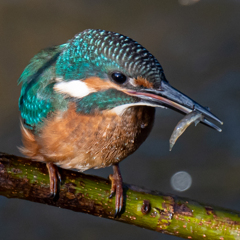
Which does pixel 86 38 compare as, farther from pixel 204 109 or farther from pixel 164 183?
pixel 164 183

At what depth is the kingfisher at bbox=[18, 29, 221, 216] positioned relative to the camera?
2.08m

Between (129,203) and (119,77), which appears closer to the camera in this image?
(119,77)

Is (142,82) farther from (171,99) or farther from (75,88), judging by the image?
(75,88)

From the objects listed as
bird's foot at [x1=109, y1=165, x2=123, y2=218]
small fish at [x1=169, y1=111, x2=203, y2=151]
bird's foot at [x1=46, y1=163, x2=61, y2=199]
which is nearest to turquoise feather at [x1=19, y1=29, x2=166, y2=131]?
small fish at [x1=169, y1=111, x2=203, y2=151]

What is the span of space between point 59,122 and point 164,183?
2.45 meters

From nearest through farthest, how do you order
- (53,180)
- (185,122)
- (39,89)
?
(185,122) → (53,180) → (39,89)

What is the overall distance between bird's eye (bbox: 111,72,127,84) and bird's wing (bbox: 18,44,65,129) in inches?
18.2

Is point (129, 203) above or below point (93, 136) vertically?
below

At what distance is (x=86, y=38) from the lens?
222 centimetres

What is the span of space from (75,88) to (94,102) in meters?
0.12

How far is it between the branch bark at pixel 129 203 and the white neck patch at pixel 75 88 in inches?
17.3

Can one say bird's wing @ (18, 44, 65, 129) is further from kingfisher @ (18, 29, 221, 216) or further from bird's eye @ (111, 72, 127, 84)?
bird's eye @ (111, 72, 127, 84)

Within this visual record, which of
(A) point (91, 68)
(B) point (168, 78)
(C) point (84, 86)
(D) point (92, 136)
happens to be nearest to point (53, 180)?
(D) point (92, 136)

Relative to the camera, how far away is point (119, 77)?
210 centimetres
